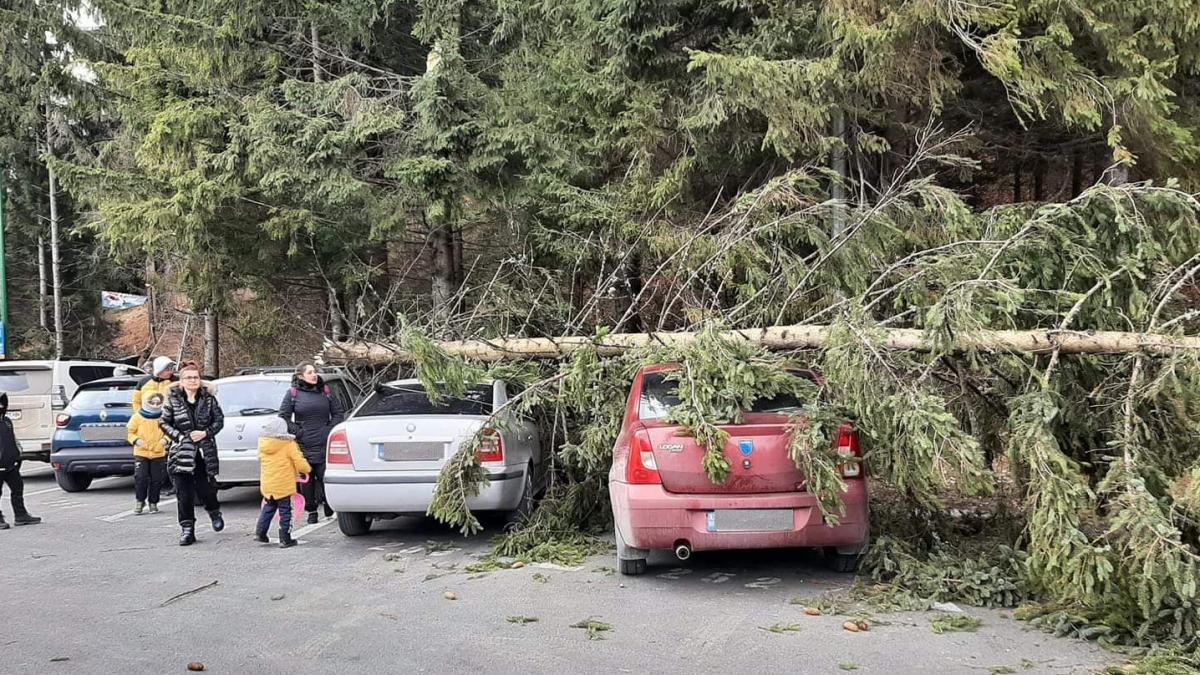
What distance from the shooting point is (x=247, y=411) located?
9.99m

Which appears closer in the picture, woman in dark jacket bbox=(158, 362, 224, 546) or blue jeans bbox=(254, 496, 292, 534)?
blue jeans bbox=(254, 496, 292, 534)

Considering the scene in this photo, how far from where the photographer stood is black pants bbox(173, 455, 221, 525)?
810 centimetres

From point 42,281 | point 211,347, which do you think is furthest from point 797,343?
point 42,281

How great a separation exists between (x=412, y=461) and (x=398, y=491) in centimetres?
28

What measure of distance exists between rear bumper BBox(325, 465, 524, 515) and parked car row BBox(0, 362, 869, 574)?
1cm

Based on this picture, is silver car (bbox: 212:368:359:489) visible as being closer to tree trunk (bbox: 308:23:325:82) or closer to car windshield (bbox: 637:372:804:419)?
car windshield (bbox: 637:372:804:419)

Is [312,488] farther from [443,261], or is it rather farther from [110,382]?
[443,261]

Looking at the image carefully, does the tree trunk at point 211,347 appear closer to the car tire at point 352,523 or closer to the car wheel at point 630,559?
the car tire at point 352,523

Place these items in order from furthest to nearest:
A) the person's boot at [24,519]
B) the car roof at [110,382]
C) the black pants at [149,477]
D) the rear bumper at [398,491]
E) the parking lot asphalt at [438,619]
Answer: the car roof at [110,382]
the black pants at [149,477]
the person's boot at [24,519]
the rear bumper at [398,491]
the parking lot asphalt at [438,619]

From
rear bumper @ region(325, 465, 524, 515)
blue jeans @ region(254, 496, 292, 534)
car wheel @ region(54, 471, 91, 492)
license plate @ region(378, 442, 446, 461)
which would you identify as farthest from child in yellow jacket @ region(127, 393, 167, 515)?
license plate @ region(378, 442, 446, 461)

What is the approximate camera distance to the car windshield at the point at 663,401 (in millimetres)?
6234

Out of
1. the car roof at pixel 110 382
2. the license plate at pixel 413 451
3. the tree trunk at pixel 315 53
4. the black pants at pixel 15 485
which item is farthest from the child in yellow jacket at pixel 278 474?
the tree trunk at pixel 315 53

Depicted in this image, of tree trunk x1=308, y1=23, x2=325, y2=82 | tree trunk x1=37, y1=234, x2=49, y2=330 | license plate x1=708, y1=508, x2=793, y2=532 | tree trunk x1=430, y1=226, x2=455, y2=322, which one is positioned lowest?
license plate x1=708, y1=508, x2=793, y2=532

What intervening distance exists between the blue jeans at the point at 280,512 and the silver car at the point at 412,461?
471 millimetres
